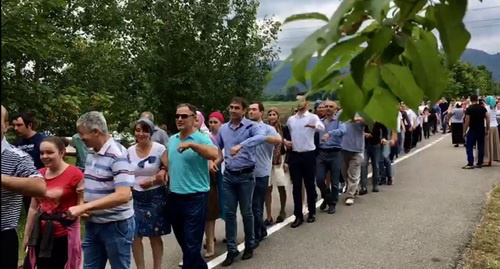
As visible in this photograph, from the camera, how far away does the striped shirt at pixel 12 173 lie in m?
3.47

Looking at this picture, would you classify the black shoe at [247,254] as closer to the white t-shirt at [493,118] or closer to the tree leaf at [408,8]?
the tree leaf at [408,8]

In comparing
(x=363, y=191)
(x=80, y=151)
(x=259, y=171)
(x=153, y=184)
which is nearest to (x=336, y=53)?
(x=153, y=184)

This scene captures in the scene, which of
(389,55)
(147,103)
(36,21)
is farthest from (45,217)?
(147,103)

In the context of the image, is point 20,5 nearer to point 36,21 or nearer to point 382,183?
point 36,21

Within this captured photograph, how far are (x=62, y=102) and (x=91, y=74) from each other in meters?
2.61

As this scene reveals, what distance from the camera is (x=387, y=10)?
105cm

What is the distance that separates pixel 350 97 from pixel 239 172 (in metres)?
5.12

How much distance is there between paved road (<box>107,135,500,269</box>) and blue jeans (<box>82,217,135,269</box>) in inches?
73.3

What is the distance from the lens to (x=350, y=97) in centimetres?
111

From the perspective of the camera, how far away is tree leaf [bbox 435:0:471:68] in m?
1.01

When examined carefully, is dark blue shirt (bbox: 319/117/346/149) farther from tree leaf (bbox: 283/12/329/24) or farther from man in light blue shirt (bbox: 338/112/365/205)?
tree leaf (bbox: 283/12/329/24)

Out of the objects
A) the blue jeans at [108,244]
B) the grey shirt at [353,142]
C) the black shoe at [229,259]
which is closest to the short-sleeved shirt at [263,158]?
Result: the black shoe at [229,259]

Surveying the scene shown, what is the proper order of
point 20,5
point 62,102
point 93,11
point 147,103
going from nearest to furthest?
point 20,5 → point 62,102 → point 93,11 → point 147,103

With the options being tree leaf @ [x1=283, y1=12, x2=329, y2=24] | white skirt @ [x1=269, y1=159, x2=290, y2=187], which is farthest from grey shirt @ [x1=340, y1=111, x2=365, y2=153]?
tree leaf @ [x1=283, y1=12, x2=329, y2=24]
